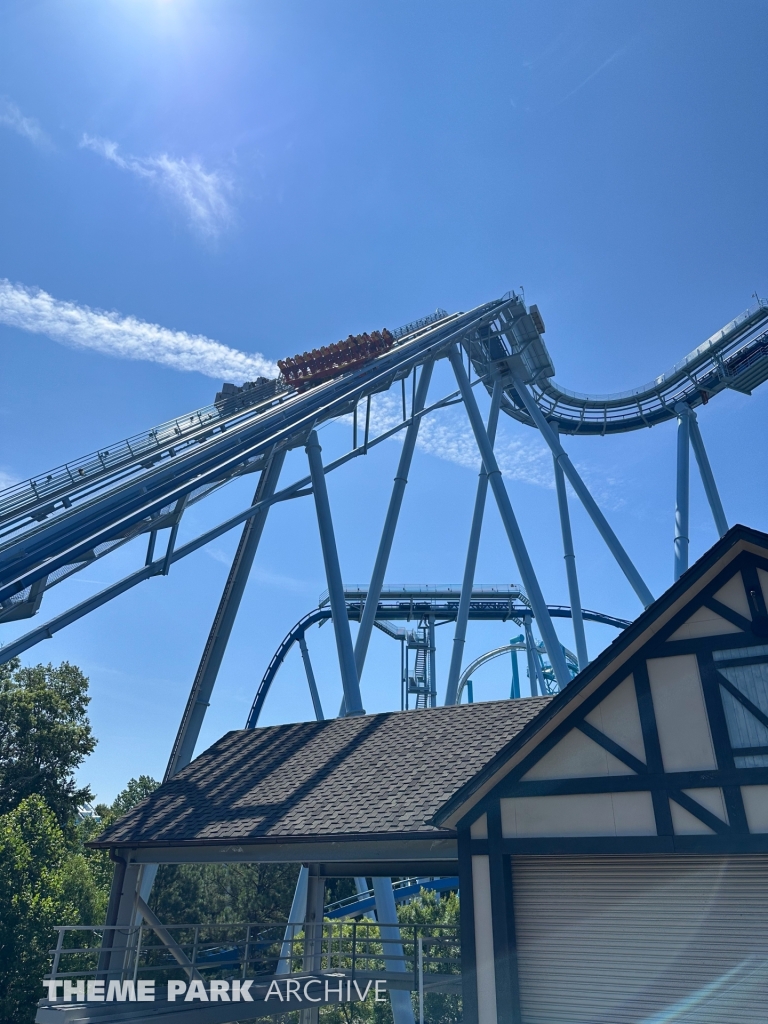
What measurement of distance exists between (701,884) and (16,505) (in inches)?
438

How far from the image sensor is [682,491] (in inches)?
755

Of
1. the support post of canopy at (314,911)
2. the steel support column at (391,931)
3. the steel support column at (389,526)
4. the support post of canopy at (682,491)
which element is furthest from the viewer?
the support post of canopy at (682,491)

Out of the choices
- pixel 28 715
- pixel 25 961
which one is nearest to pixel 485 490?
pixel 25 961

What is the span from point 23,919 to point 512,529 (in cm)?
1324

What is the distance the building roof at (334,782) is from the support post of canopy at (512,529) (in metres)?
3.93

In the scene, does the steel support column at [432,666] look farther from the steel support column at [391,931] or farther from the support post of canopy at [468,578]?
the steel support column at [391,931]

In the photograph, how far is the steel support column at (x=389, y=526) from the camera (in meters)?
13.8

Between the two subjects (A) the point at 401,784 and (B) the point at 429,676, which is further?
(B) the point at 429,676

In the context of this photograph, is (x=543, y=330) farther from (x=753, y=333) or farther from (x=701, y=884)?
(x=701, y=884)

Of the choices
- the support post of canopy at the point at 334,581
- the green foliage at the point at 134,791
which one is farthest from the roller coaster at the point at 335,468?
the green foliage at the point at 134,791

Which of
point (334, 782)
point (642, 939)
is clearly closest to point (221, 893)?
point (334, 782)

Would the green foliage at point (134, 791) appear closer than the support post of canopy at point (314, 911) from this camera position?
No

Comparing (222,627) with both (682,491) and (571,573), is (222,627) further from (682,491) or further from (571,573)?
(682,491)

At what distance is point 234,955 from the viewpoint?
23578 millimetres
